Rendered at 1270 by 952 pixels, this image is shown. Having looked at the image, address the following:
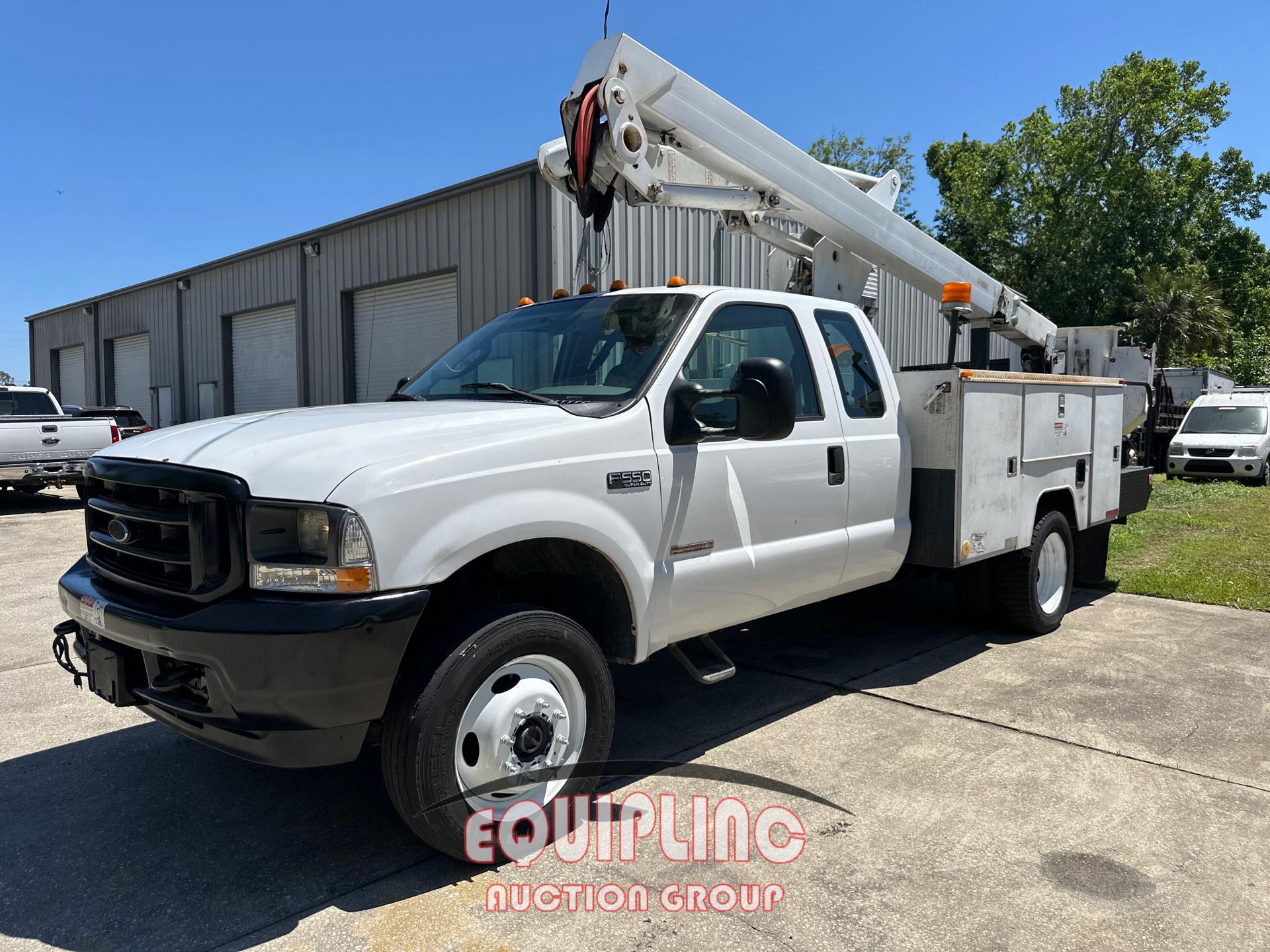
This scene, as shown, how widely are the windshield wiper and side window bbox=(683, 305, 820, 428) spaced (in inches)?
24.4

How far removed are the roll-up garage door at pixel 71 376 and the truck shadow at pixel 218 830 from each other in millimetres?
29485

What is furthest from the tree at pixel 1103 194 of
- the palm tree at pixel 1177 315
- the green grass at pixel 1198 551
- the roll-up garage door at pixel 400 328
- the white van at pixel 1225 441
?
the roll-up garage door at pixel 400 328

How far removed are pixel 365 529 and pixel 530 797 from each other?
3.91ft

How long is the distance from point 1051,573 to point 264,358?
711 inches

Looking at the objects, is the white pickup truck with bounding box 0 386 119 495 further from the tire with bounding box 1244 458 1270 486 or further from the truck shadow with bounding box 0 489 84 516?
the tire with bounding box 1244 458 1270 486

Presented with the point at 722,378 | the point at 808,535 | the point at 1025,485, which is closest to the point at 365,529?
the point at 722,378

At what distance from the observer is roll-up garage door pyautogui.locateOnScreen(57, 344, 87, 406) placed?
30281mm

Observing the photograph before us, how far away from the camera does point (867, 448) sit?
4.86 metres

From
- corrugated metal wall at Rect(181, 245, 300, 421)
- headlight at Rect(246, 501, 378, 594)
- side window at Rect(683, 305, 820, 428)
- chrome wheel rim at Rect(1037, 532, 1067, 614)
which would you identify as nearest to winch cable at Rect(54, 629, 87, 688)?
headlight at Rect(246, 501, 378, 594)

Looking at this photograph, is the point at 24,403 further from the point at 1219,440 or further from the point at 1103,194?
the point at 1103,194

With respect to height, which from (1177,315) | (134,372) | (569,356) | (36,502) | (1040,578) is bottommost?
(36,502)

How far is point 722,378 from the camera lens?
4.32m

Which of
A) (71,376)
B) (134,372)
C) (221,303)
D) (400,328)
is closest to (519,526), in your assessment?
(400,328)

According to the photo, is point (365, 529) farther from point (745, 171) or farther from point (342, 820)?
point (745, 171)
